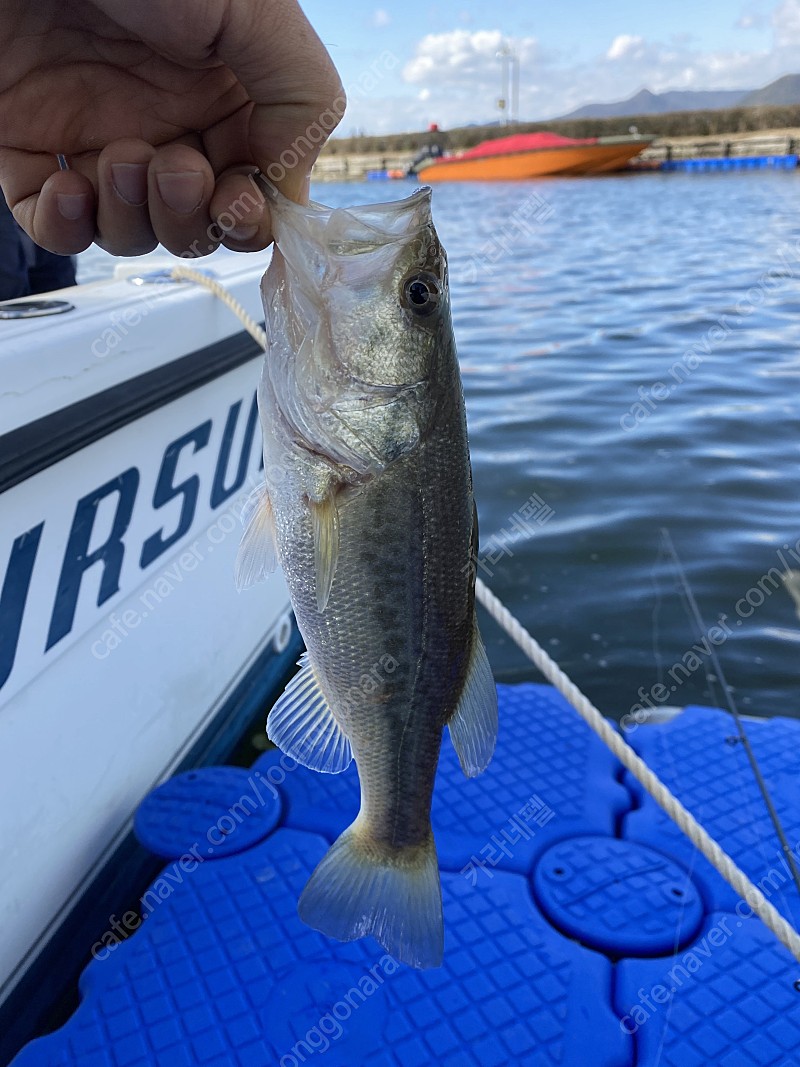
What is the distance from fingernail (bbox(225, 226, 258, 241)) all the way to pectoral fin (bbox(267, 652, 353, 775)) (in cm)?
72

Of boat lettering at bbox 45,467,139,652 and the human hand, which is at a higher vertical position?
the human hand

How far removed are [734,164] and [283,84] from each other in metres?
47.4

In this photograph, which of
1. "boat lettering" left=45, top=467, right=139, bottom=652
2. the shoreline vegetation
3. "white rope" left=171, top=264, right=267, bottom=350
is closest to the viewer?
"boat lettering" left=45, top=467, right=139, bottom=652

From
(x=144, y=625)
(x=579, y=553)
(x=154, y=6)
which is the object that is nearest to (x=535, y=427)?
(x=579, y=553)

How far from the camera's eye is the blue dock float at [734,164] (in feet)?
128

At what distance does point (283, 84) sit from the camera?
1342 millimetres

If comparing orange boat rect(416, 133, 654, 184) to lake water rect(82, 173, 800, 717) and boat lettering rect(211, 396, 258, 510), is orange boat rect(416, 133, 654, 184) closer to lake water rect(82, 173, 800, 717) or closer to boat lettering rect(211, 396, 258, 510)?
lake water rect(82, 173, 800, 717)

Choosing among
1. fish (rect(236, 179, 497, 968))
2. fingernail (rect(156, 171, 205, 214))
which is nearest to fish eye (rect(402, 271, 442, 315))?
fish (rect(236, 179, 497, 968))

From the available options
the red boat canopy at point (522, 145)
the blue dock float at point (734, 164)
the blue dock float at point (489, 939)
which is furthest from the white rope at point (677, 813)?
the red boat canopy at point (522, 145)

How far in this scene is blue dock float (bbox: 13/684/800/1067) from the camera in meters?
1.89

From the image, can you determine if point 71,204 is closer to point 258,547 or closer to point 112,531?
point 258,547

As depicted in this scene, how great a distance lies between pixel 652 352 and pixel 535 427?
261 cm

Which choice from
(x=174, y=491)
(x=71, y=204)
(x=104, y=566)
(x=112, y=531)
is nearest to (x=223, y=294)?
(x=174, y=491)

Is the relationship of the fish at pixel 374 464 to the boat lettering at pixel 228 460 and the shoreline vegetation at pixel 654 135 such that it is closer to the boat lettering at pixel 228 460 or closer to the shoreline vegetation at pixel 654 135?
the boat lettering at pixel 228 460
